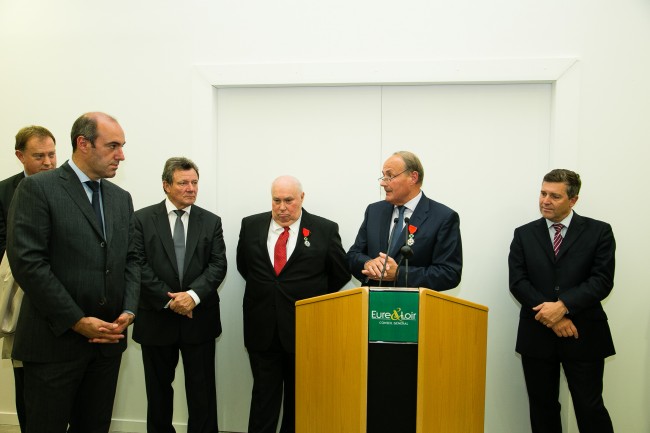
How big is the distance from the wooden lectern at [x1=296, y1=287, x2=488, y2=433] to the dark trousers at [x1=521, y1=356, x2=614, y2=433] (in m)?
1.13

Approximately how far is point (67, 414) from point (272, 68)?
261cm

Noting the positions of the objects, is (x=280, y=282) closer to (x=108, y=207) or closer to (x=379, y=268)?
(x=379, y=268)

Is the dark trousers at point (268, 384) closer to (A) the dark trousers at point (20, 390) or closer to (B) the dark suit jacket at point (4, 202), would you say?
(A) the dark trousers at point (20, 390)

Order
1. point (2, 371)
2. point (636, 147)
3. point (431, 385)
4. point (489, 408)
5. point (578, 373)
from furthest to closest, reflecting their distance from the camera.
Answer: point (2, 371), point (489, 408), point (636, 147), point (578, 373), point (431, 385)

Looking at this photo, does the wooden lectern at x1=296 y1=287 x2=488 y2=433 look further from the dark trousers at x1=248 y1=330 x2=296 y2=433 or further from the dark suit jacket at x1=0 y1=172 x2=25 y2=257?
the dark suit jacket at x1=0 y1=172 x2=25 y2=257

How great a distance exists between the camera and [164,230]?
137 inches

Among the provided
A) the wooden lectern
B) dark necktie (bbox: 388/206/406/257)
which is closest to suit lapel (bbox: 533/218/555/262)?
dark necktie (bbox: 388/206/406/257)

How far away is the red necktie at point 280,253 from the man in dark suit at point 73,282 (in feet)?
3.69

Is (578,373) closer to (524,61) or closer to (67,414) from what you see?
(524,61)

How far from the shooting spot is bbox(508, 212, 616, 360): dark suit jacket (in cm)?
325

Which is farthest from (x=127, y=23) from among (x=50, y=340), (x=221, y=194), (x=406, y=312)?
(x=406, y=312)

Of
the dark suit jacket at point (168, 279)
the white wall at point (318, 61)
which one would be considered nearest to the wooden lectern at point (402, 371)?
the dark suit jacket at point (168, 279)

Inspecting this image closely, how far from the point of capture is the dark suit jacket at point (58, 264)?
2.27 meters

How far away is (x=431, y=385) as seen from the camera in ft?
7.39
